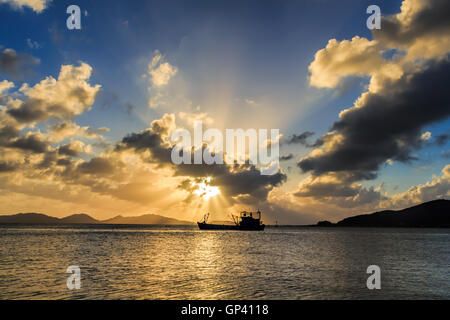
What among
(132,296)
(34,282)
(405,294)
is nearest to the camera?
(132,296)

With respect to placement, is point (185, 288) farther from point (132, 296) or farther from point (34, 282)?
point (34, 282)

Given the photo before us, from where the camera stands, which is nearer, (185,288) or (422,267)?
(185,288)

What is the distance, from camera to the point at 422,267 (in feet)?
151

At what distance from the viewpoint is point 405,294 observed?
91.1ft
